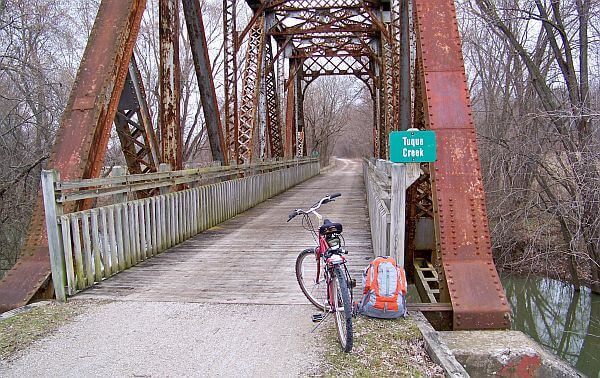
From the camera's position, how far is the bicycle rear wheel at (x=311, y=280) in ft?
16.1

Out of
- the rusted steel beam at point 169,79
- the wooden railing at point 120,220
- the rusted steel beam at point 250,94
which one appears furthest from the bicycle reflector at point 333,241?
the rusted steel beam at point 250,94

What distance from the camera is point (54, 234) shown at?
509 centimetres

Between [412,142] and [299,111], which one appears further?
[299,111]

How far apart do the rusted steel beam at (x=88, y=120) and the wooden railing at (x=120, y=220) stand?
262 mm

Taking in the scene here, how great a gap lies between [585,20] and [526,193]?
13.1ft

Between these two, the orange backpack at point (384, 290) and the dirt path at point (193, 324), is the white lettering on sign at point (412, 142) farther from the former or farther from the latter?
the dirt path at point (193, 324)

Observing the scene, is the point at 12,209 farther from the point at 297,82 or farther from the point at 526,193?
the point at 297,82

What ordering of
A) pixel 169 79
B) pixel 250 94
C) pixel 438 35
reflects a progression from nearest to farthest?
pixel 438 35 < pixel 169 79 < pixel 250 94

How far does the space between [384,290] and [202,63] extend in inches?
272

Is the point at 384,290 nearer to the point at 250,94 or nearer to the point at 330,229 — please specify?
the point at 330,229

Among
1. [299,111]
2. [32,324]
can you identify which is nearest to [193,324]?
[32,324]

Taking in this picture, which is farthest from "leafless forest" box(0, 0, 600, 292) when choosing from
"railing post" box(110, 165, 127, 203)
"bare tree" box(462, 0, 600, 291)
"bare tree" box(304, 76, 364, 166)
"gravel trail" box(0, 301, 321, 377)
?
"bare tree" box(304, 76, 364, 166)

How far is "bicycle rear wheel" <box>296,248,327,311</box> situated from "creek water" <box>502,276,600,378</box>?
6.93 meters

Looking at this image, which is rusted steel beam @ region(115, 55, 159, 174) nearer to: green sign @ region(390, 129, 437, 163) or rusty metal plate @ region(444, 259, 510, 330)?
green sign @ region(390, 129, 437, 163)
